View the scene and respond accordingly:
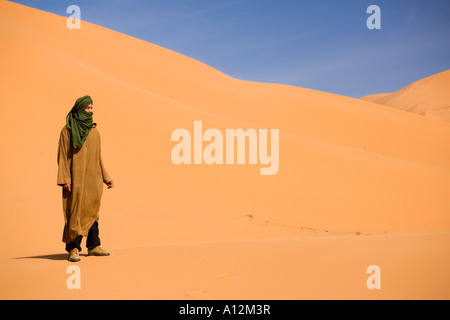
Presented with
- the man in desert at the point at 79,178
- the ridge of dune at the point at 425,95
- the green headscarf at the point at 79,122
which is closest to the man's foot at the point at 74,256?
the man in desert at the point at 79,178

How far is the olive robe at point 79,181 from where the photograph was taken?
5.23m

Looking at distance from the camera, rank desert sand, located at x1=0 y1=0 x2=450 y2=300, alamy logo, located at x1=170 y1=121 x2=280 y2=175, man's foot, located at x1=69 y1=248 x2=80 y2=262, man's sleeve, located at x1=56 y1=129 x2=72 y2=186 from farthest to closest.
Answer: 1. alamy logo, located at x1=170 y1=121 x2=280 y2=175
2. man's sleeve, located at x1=56 y1=129 x2=72 y2=186
3. man's foot, located at x1=69 y1=248 x2=80 y2=262
4. desert sand, located at x1=0 y1=0 x2=450 y2=300

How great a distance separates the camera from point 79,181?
5.32 metres

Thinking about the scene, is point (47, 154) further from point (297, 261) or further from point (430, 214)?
point (430, 214)

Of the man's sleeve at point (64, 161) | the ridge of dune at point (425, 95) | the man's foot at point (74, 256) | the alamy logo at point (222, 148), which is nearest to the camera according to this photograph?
the man's foot at point (74, 256)

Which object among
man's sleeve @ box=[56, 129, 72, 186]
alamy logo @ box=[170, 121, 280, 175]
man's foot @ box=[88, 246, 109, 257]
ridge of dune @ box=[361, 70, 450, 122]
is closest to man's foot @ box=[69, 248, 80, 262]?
man's foot @ box=[88, 246, 109, 257]

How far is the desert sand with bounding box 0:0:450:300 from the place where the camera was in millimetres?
4016

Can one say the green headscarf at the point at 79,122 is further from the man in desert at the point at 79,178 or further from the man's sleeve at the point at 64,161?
the man's sleeve at the point at 64,161

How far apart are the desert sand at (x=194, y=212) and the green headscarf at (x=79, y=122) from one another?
4.51 feet

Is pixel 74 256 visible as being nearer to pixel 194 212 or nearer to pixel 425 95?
pixel 194 212

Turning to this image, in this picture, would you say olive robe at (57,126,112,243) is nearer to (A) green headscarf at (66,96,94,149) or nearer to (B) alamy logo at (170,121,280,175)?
(A) green headscarf at (66,96,94,149)

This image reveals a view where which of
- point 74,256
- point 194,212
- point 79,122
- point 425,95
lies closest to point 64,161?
point 79,122
